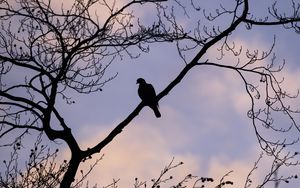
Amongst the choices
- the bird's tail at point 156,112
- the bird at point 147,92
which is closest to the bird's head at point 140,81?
the bird at point 147,92

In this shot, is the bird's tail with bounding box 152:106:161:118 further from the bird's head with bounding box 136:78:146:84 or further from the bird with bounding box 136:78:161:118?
the bird's head with bounding box 136:78:146:84

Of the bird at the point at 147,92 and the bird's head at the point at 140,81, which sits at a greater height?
the bird's head at the point at 140,81

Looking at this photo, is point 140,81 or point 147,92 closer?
point 147,92

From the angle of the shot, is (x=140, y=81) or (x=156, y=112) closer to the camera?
(x=156, y=112)

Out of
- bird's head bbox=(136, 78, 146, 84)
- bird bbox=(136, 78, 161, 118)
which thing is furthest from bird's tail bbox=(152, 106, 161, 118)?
bird's head bbox=(136, 78, 146, 84)

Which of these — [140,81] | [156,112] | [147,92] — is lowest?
[156,112]

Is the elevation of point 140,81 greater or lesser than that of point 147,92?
greater

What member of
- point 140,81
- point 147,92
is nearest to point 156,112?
point 147,92

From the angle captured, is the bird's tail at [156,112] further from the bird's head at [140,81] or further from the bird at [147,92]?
the bird's head at [140,81]

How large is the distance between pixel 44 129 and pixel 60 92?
0.82m

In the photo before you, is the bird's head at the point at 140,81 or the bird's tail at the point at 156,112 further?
the bird's head at the point at 140,81

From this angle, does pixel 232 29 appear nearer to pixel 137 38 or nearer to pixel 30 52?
pixel 137 38

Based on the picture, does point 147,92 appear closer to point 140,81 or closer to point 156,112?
point 156,112

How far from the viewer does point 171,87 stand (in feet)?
23.8
